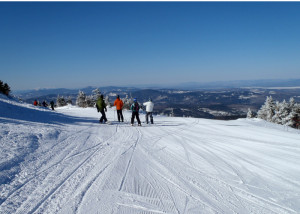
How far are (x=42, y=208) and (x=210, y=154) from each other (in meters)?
4.96

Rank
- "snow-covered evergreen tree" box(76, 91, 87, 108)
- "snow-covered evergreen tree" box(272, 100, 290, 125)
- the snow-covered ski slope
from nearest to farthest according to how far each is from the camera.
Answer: the snow-covered ski slope, "snow-covered evergreen tree" box(272, 100, 290, 125), "snow-covered evergreen tree" box(76, 91, 87, 108)

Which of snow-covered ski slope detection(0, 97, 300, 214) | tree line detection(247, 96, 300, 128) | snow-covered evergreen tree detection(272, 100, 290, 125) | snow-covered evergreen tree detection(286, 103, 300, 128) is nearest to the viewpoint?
snow-covered ski slope detection(0, 97, 300, 214)

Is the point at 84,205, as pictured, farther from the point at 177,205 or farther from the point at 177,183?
the point at 177,183

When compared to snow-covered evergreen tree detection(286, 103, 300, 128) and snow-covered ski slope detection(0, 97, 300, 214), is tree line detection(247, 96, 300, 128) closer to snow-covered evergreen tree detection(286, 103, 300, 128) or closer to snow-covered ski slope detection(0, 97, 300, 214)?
snow-covered evergreen tree detection(286, 103, 300, 128)

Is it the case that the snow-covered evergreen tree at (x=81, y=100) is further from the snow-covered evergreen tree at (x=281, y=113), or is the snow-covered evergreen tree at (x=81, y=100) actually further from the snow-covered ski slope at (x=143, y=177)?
the snow-covered evergreen tree at (x=281, y=113)

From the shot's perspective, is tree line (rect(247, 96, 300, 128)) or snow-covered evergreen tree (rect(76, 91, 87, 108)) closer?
tree line (rect(247, 96, 300, 128))

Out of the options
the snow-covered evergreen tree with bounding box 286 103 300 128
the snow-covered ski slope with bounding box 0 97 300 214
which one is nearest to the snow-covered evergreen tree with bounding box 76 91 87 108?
the snow-covered ski slope with bounding box 0 97 300 214

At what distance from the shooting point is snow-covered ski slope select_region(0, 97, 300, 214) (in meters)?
2.95

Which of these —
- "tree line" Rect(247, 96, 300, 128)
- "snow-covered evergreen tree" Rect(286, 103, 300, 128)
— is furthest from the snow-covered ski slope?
"tree line" Rect(247, 96, 300, 128)

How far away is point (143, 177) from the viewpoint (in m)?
3.98

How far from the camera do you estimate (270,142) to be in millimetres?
6949

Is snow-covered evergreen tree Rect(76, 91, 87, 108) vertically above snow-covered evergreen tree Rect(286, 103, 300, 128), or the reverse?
snow-covered evergreen tree Rect(76, 91, 87, 108)

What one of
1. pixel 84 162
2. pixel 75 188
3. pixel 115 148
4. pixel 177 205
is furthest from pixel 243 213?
A: pixel 115 148

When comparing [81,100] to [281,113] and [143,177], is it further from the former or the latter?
[143,177]
